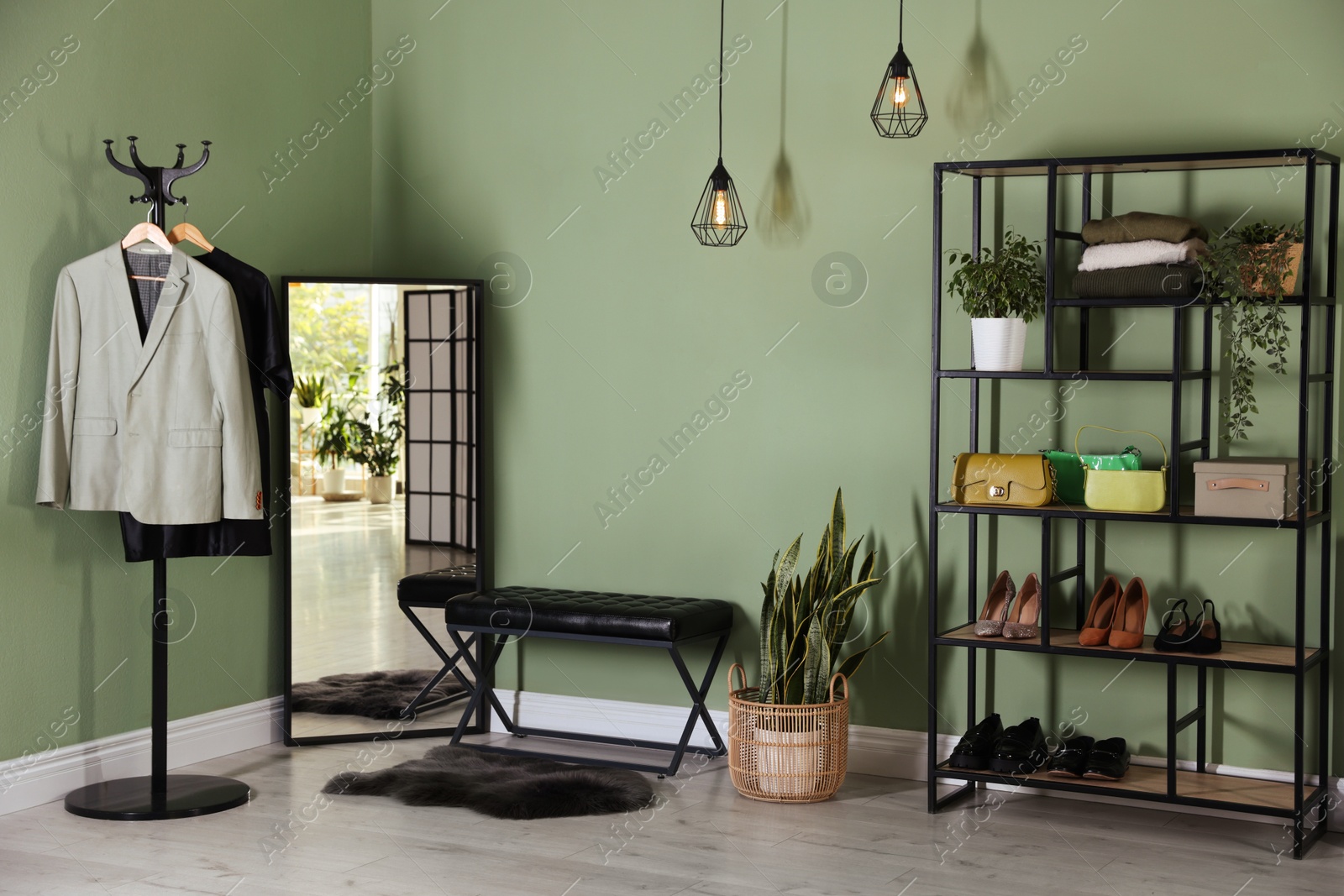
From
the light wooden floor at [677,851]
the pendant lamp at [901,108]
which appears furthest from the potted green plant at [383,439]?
the pendant lamp at [901,108]

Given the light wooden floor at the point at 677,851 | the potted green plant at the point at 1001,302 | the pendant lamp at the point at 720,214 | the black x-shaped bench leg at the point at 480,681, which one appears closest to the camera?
the light wooden floor at the point at 677,851

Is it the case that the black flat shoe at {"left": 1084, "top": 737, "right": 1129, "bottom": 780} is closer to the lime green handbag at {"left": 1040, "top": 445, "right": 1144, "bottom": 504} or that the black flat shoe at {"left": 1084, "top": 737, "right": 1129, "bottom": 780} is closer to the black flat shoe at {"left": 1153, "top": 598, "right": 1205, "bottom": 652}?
the black flat shoe at {"left": 1153, "top": 598, "right": 1205, "bottom": 652}

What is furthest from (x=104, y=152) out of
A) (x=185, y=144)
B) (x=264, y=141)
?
(x=264, y=141)

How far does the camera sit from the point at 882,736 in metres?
4.48

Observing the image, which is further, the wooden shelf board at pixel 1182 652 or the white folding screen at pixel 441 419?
the white folding screen at pixel 441 419

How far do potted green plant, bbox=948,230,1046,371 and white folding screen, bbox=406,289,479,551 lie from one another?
1.88 meters

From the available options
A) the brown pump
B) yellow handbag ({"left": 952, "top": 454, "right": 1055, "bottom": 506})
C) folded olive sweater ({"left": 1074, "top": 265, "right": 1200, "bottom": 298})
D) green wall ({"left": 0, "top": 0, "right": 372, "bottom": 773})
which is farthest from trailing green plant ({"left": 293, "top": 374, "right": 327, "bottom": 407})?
the brown pump

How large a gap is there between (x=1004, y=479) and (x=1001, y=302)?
0.52 meters

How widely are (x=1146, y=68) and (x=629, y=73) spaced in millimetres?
1796

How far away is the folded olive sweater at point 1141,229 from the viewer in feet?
12.2

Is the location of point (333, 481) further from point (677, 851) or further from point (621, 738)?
point (677, 851)

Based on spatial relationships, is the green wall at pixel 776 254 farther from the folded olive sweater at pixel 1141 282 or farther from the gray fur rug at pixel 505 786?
the gray fur rug at pixel 505 786

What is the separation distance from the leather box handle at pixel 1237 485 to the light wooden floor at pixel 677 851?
39.4 inches

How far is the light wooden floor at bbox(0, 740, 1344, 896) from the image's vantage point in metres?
3.36
